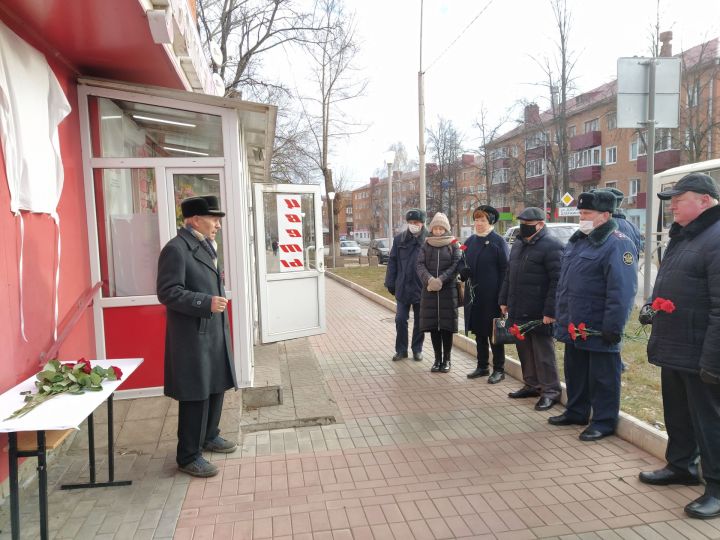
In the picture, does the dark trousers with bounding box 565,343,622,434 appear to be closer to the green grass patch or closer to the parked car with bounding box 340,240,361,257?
the green grass patch

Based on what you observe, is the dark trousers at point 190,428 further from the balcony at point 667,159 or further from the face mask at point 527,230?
the balcony at point 667,159

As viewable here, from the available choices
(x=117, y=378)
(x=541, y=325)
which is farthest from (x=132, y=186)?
(x=541, y=325)

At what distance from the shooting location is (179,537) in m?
Result: 2.97

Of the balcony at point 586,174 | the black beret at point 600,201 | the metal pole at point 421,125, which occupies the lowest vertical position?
the black beret at point 600,201

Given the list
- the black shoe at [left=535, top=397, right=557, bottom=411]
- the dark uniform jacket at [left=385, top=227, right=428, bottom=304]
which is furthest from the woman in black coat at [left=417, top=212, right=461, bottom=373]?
the black shoe at [left=535, top=397, right=557, bottom=411]

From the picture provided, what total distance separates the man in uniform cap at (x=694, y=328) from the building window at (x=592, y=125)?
3813cm

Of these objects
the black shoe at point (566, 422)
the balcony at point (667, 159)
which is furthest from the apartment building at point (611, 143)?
the black shoe at point (566, 422)

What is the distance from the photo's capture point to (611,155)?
36188 millimetres

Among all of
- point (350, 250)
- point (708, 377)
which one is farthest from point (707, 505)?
point (350, 250)

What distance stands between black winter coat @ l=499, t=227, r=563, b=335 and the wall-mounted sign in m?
3.35

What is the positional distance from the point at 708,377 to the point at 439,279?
3226mm

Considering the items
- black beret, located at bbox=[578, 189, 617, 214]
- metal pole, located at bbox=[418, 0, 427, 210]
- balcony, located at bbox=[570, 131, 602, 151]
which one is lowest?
black beret, located at bbox=[578, 189, 617, 214]

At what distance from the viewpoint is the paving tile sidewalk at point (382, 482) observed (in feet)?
9.98

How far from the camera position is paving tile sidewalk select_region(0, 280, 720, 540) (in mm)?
3041
